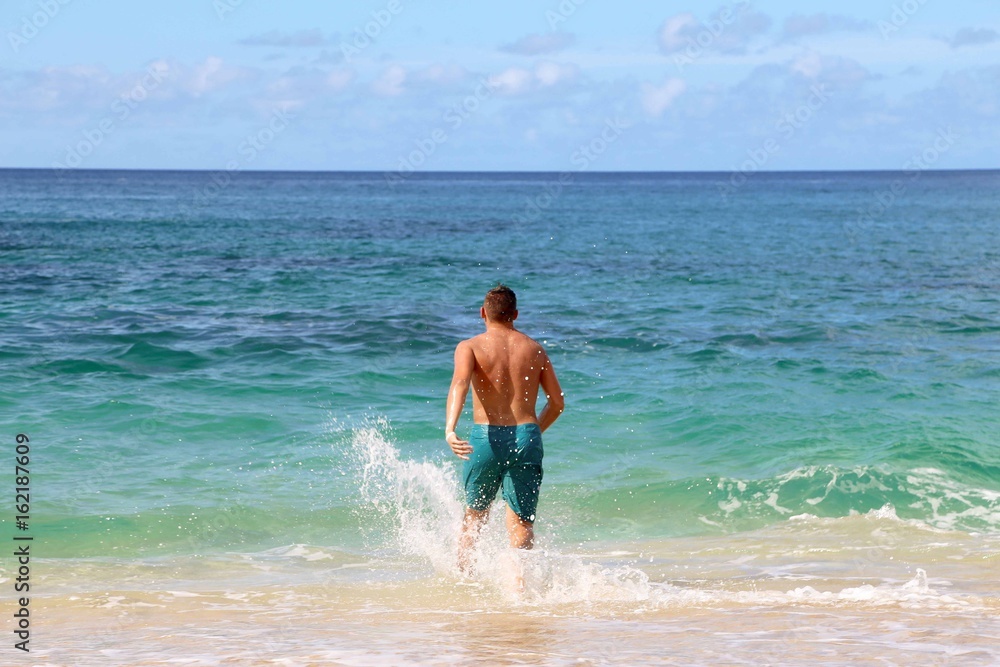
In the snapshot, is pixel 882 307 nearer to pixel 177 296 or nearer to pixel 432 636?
pixel 177 296

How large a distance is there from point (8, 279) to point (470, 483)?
2063 cm

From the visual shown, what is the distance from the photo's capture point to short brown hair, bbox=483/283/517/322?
21.7ft

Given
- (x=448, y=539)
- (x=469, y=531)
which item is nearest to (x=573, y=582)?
(x=469, y=531)

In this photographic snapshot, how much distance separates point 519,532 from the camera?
22.2 feet

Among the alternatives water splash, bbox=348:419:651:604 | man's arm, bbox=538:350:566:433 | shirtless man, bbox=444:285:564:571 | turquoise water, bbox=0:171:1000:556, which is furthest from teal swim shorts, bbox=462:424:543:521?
turquoise water, bbox=0:171:1000:556

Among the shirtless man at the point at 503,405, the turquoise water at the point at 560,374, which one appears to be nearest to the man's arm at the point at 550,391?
the shirtless man at the point at 503,405

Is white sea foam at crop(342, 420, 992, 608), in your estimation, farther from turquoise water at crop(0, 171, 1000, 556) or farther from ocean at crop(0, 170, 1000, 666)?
turquoise water at crop(0, 171, 1000, 556)

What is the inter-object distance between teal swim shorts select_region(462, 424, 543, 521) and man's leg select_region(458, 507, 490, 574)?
8 centimetres

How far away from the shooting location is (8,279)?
24078mm

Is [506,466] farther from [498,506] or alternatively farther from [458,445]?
[498,506]

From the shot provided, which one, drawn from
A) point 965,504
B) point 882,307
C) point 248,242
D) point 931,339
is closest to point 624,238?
point 248,242

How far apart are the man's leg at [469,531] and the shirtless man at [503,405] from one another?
0.42 ft

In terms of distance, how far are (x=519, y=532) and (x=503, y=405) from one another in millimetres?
→ 835

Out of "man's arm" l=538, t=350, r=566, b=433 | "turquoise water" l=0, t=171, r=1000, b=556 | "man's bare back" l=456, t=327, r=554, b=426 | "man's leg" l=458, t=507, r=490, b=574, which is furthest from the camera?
"turquoise water" l=0, t=171, r=1000, b=556
